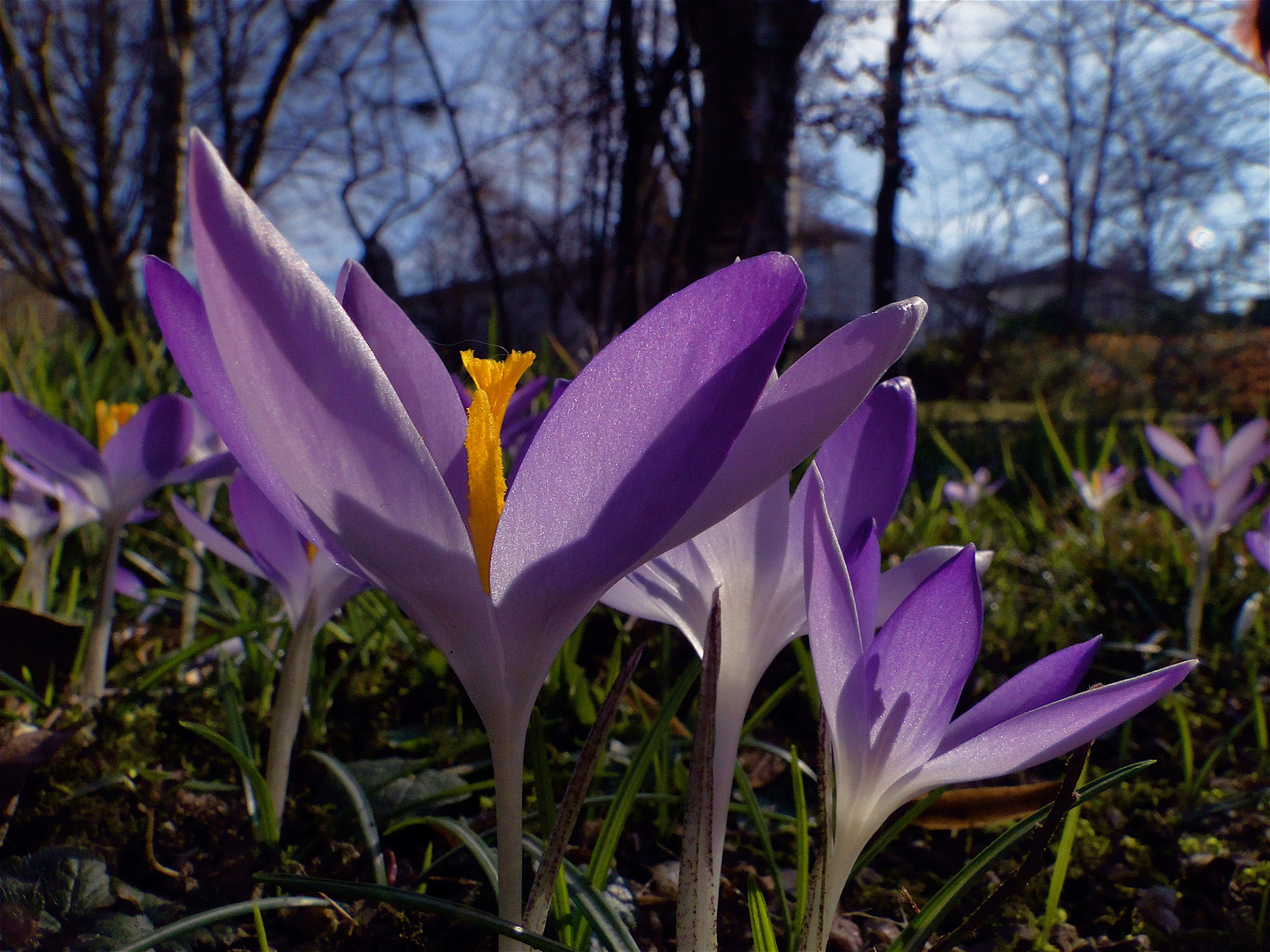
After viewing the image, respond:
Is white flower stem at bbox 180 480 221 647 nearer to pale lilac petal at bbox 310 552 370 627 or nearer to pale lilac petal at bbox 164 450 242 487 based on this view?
pale lilac petal at bbox 164 450 242 487

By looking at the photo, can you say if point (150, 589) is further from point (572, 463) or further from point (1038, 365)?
point (1038, 365)

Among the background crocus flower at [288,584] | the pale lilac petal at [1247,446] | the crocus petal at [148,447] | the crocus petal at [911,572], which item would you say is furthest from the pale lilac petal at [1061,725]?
the pale lilac petal at [1247,446]

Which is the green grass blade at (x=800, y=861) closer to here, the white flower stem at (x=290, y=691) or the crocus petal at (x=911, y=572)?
the crocus petal at (x=911, y=572)

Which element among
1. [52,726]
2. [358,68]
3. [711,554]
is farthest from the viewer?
[358,68]

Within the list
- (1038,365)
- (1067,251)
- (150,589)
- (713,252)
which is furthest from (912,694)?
(1067,251)

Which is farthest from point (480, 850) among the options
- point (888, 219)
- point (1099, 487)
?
point (888, 219)

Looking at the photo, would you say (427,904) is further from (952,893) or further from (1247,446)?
(1247,446)
